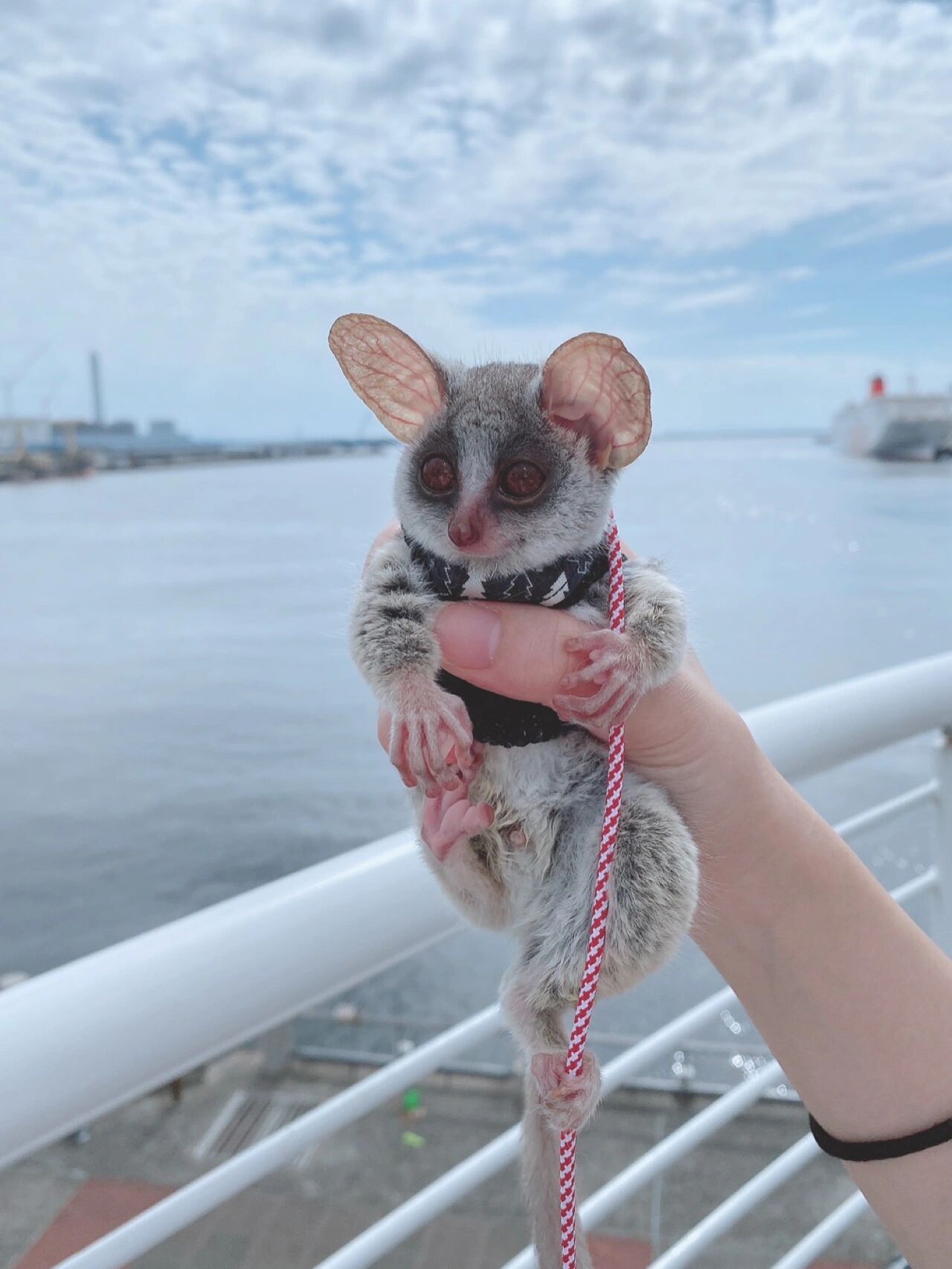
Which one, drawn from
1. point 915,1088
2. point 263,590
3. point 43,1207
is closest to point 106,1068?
point 915,1088

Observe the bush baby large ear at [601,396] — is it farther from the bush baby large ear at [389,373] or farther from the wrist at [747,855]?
the wrist at [747,855]

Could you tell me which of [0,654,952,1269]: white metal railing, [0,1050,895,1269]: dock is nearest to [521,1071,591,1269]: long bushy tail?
[0,654,952,1269]: white metal railing

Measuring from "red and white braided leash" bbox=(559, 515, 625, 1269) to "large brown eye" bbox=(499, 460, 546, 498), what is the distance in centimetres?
12

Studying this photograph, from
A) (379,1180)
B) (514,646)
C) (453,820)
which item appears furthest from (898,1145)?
(379,1180)

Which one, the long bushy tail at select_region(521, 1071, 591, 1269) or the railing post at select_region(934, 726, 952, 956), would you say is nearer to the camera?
the long bushy tail at select_region(521, 1071, 591, 1269)

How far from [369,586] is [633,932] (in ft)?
1.41

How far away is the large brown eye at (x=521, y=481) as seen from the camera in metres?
0.84

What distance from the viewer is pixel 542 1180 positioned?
2.93 feet

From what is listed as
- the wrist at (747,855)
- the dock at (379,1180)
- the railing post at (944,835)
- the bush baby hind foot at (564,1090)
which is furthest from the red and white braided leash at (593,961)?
the dock at (379,1180)

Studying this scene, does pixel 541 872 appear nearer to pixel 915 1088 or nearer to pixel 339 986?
pixel 339 986

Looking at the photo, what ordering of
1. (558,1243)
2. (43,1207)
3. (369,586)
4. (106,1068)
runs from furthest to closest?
(43,1207), (369,586), (558,1243), (106,1068)

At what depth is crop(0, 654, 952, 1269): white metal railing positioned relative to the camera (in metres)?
0.72

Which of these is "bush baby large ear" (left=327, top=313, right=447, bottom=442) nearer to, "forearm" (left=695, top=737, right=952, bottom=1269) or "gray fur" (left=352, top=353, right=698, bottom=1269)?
"gray fur" (left=352, top=353, right=698, bottom=1269)

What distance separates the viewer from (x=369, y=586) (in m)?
0.97
